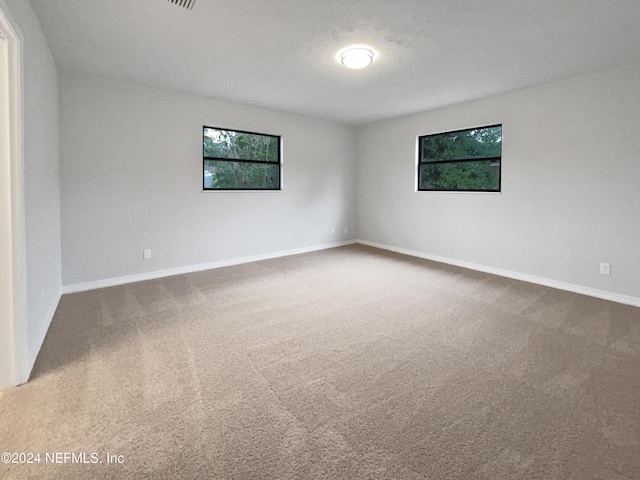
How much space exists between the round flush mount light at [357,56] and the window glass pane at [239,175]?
2.41 metres

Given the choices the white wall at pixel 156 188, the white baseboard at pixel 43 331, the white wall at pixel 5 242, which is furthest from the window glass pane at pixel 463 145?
the white baseboard at pixel 43 331

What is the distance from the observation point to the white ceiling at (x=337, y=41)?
7.71ft

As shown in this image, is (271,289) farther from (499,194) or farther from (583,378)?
(499,194)

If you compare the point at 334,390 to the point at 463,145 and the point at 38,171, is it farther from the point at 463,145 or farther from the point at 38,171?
the point at 463,145

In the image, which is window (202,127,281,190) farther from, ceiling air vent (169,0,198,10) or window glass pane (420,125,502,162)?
window glass pane (420,125,502,162)

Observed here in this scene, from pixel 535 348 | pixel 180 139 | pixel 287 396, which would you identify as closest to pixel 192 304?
pixel 287 396

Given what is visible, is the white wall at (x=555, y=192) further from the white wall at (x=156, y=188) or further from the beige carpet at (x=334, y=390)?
the white wall at (x=156, y=188)

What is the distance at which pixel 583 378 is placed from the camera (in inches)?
80.9

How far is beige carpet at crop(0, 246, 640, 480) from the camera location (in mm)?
1423

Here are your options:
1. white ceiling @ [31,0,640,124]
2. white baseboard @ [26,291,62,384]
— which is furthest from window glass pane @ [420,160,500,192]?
white baseboard @ [26,291,62,384]

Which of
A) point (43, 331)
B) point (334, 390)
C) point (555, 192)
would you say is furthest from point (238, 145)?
point (555, 192)

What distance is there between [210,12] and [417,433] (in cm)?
303

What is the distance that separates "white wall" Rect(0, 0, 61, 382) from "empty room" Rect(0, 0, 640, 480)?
0.04m

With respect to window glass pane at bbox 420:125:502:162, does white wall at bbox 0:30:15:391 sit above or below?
below
